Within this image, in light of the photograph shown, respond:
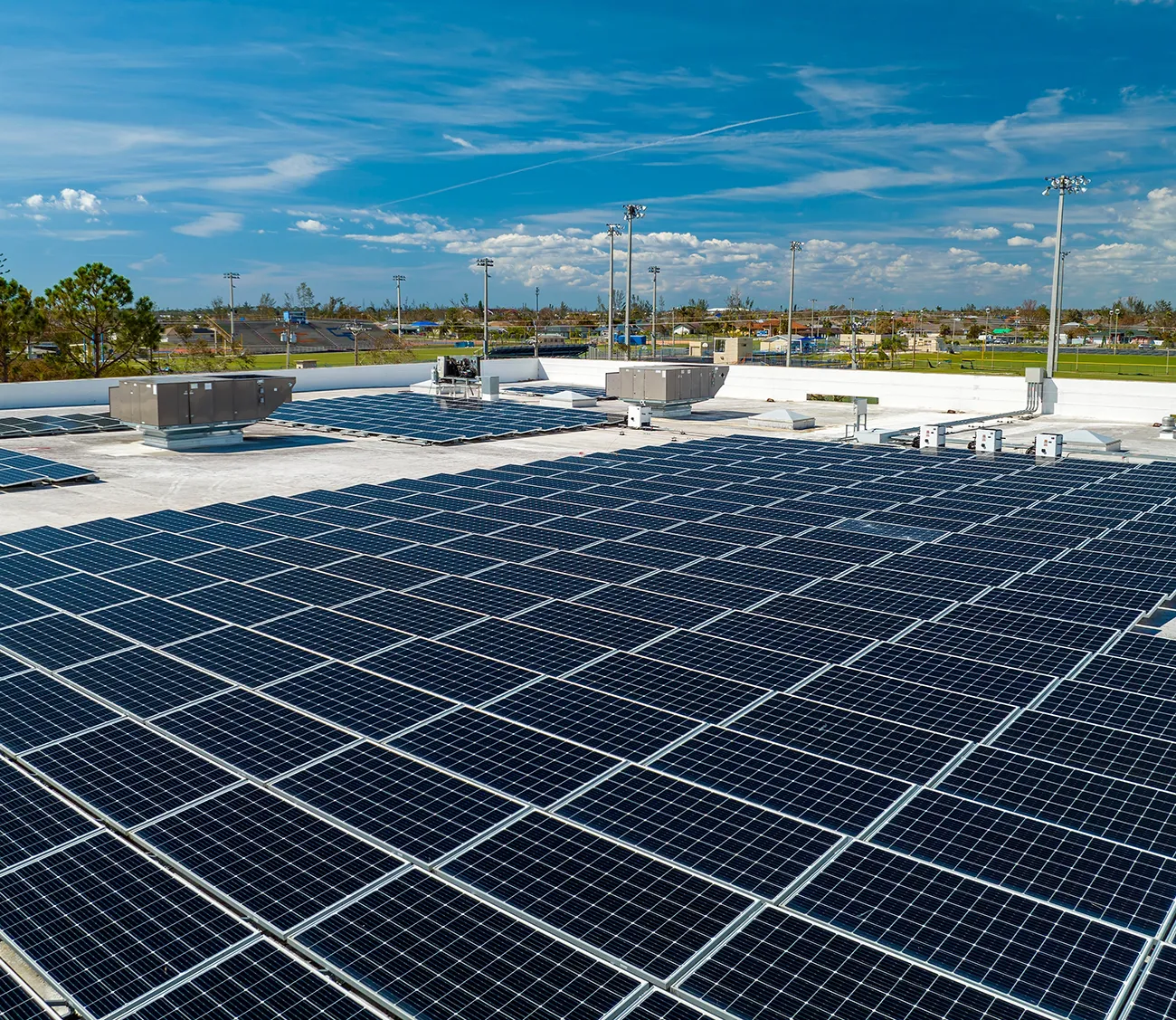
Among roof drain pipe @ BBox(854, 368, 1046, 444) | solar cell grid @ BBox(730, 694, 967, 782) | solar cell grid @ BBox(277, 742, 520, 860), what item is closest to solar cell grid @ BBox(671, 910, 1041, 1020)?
solar cell grid @ BBox(277, 742, 520, 860)

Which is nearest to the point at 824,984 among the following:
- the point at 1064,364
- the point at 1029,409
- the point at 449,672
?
the point at 449,672

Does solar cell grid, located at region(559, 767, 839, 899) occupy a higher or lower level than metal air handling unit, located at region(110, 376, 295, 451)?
lower

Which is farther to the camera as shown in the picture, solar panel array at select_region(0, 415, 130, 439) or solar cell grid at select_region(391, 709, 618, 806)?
solar panel array at select_region(0, 415, 130, 439)

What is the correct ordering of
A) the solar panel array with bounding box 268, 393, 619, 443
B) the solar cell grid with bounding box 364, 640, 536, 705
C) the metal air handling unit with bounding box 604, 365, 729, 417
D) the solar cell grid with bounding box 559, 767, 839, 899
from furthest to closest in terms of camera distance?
the metal air handling unit with bounding box 604, 365, 729, 417 < the solar panel array with bounding box 268, 393, 619, 443 < the solar cell grid with bounding box 364, 640, 536, 705 < the solar cell grid with bounding box 559, 767, 839, 899

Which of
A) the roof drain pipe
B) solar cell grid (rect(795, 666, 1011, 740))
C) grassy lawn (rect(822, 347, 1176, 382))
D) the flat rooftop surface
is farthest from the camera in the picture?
grassy lawn (rect(822, 347, 1176, 382))

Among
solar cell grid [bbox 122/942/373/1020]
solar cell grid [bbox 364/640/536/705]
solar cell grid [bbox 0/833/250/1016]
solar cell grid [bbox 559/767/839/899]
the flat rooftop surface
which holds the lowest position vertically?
solar cell grid [bbox 122/942/373/1020]

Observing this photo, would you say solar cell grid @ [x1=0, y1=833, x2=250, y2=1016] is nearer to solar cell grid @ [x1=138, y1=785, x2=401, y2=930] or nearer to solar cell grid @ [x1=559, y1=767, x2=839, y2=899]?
solar cell grid @ [x1=138, y1=785, x2=401, y2=930]

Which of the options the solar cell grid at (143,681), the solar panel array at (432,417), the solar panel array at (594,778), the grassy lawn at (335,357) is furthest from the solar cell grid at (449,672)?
the grassy lawn at (335,357)

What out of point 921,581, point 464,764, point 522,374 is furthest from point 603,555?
point 522,374

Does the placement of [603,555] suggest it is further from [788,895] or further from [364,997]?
[364,997]
